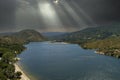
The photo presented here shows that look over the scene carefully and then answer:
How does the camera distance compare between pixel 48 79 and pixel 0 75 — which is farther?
pixel 48 79

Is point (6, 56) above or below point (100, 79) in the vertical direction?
above

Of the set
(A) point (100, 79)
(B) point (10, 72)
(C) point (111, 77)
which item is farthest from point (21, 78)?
(C) point (111, 77)

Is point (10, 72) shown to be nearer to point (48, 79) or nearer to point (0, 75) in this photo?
point (0, 75)

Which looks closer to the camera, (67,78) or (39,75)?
(67,78)

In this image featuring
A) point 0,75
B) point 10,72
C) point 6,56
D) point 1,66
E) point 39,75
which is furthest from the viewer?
point 6,56

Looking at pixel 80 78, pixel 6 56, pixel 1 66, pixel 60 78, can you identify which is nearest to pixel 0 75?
pixel 1 66

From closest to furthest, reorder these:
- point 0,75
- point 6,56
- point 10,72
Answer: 1. point 0,75
2. point 10,72
3. point 6,56

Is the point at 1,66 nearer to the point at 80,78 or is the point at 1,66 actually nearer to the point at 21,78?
the point at 21,78

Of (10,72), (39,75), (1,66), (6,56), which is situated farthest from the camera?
(6,56)

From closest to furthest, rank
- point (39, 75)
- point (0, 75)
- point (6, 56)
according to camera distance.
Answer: point (0, 75) < point (39, 75) < point (6, 56)
